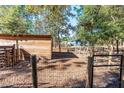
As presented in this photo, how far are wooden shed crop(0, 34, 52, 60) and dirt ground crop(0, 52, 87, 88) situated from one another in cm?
15

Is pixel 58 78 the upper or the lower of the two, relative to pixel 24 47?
lower

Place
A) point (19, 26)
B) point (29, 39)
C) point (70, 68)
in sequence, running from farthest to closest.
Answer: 1. point (70, 68)
2. point (29, 39)
3. point (19, 26)

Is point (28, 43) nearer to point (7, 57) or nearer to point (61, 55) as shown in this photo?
point (61, 55)

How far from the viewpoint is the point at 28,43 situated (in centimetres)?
457

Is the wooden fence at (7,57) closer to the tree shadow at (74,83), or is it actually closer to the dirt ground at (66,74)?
the dirt ground at (66,74)

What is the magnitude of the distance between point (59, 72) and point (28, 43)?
62 cm

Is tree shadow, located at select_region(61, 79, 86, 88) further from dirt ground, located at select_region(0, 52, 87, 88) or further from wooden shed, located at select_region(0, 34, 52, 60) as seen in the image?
wooden shed, located at select_region(0, 34, 52, 60)

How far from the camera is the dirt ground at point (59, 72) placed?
4.30 metres

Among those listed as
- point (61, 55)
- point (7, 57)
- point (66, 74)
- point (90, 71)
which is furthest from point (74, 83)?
point (7, 57)

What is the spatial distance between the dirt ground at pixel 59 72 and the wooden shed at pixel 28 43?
0.15 meters

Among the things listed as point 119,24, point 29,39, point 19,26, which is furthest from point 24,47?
point 119,24
